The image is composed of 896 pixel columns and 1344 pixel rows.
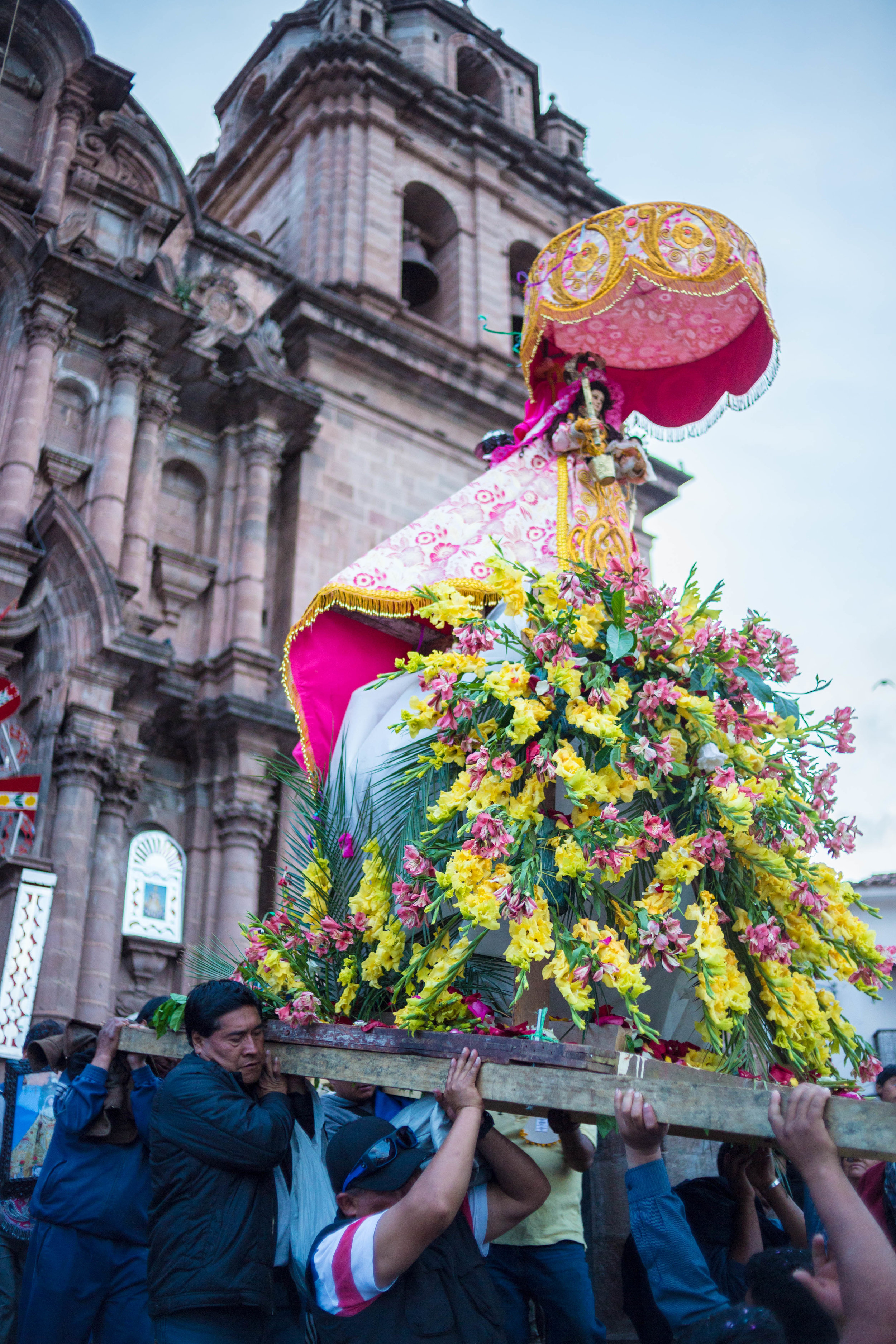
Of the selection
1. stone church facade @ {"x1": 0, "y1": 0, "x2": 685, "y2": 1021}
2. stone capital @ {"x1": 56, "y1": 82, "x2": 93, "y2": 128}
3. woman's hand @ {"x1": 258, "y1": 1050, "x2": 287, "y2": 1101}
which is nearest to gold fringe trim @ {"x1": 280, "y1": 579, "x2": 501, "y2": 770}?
woman's hand @ {"x1": 258, "y1": 1050, "x2": 287, "y2": 1101}

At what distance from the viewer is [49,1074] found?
187 inches

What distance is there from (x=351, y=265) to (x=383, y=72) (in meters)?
3.55

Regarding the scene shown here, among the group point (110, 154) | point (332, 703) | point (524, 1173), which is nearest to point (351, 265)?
point (110, 154)

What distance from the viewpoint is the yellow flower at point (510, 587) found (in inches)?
139

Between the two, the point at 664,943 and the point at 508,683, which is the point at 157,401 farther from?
the point at 664,943

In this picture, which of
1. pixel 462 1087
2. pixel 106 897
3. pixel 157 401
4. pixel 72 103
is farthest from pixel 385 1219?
pixel 72 103

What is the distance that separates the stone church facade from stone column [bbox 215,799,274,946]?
28 mm

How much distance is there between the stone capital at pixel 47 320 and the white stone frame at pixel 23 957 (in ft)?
18.1

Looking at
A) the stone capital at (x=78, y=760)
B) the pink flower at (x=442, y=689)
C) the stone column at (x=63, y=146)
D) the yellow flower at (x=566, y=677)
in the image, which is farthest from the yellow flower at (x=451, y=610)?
the stone column at (x=63, y=146)

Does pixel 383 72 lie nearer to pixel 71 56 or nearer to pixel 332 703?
pixel 71 56

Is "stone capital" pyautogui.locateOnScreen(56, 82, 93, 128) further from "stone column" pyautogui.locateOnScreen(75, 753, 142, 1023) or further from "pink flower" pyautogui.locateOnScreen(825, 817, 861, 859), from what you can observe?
"pink flower" pyautogui.locateOnScreen(825, 817, 861, 859)

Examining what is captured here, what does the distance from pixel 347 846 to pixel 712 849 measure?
1189 mm

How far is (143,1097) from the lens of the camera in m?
3.70

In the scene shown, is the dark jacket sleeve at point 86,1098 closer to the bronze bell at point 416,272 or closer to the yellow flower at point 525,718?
the yellow flower at point 525,718
